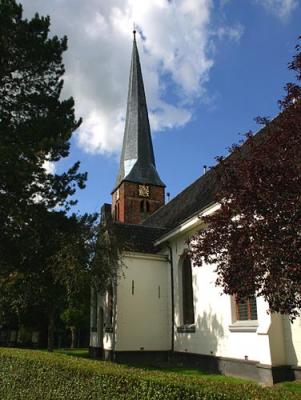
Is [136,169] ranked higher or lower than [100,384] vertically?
higher

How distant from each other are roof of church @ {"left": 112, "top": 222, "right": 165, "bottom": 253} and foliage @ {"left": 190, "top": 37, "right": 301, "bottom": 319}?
11682 mm

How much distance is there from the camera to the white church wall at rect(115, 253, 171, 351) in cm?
1850

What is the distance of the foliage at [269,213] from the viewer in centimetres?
691

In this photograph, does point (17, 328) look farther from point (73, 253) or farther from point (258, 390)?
point (258, 390)

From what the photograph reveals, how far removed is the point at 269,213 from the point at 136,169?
33.6 m

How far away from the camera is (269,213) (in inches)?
283

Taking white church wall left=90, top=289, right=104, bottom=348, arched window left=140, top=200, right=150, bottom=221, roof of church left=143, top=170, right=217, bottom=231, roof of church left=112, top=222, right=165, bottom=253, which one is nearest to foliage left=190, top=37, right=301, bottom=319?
roof of church left=143, top=170, right=217, bottom=231

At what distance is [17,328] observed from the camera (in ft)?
107

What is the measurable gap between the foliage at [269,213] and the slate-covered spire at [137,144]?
31912mm

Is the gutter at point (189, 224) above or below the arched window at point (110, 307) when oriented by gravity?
above

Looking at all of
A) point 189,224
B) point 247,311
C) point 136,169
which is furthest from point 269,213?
point 136,169

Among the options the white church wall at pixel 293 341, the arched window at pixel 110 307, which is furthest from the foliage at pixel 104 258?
the white church wall at pixel 293 341

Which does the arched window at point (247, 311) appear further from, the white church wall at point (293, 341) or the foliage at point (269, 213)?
the foliage at point (269, 213)

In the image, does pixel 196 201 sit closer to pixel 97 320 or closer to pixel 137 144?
pixel 97 320
